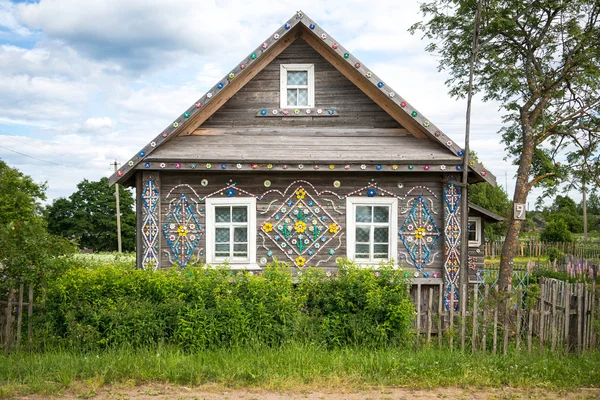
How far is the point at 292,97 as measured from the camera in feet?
43.5

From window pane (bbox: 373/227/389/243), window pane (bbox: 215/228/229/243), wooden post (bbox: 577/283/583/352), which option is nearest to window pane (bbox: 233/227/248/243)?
window pane (bbox: 215/228/229/243)

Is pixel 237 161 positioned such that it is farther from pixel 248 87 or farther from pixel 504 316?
pixel 504 316

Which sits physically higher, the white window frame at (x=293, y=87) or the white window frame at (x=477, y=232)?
the white window frame at (x=293, y=87)

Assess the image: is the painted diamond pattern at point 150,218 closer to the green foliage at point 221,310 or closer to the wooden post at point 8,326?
the green foliage at point 221,310

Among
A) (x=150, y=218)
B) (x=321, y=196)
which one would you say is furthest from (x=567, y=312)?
(x=150, y=218)

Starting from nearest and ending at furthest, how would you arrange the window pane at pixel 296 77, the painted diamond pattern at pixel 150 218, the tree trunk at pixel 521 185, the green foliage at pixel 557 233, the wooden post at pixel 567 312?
1. the wooden post at pixel 567 312
2. the painted diamond pattern at pixel 150 218
3. the window pane at pixel 296 77
4. the tree trunk at pixel 521 185
5. the green foliage at pixel 557 233

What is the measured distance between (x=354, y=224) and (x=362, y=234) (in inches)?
12.8

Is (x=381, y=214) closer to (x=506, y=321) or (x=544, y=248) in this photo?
(x=506, y=321)

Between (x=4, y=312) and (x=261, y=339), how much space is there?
4.73m

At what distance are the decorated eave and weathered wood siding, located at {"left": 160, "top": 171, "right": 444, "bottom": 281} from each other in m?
0.64

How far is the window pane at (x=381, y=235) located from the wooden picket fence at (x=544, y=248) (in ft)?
93.7

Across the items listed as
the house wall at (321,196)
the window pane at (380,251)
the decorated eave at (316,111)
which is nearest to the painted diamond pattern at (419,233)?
the house wall at (321,196)

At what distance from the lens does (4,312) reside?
947 cm

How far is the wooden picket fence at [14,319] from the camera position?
30.3 ft
